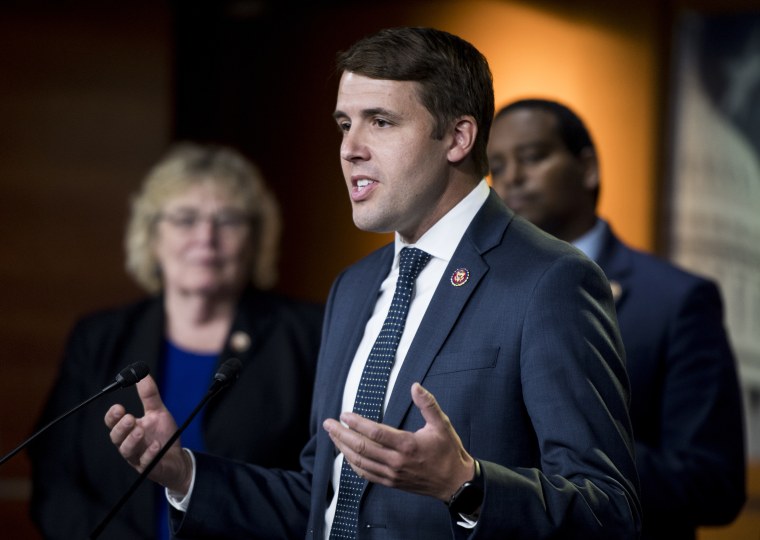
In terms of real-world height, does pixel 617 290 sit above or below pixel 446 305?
below

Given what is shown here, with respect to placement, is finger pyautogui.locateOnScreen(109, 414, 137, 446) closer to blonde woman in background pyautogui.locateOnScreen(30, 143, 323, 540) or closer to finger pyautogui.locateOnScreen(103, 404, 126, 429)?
finger pyautogui.locateOnScreen(103, 404, 126, 429)

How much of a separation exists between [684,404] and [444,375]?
1161 millimetres

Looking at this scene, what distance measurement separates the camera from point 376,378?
6.64 feet

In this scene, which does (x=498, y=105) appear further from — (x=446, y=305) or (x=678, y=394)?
(x=446, y=305)

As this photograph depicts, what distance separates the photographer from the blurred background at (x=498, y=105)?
471 centimetres

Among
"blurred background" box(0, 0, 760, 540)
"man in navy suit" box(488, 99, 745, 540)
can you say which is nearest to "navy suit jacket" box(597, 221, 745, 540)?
"man in navy suit" box(488, 99, 745, 540)

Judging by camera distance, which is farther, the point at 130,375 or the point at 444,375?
the point at 130,375

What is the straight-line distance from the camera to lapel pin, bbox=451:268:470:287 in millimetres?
2004

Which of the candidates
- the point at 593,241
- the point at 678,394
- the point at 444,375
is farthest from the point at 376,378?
the point at 593,241

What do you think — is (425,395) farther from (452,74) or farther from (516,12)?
(516,12)

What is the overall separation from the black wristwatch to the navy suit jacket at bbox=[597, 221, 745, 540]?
3.91 feet

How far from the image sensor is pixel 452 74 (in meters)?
2.07

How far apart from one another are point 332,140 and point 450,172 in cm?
325

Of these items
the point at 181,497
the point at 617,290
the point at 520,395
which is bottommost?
the point at 181,497
